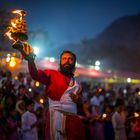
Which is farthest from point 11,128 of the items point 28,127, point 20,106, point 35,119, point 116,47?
point 116,47

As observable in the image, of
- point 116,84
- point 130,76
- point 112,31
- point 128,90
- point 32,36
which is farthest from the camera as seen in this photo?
point 112,31

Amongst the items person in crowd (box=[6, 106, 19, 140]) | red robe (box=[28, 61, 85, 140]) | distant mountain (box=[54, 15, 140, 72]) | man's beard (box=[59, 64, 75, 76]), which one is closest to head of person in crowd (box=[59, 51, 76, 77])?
man's beard (box=[59, 64, 75, 76])

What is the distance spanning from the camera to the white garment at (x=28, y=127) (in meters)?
9.61

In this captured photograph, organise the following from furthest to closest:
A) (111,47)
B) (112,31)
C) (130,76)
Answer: (112,31) < (111,47) < (130,76)

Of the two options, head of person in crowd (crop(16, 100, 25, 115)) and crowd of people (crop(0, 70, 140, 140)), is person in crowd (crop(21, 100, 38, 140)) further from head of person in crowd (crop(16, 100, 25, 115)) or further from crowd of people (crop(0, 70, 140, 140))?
head of person in crowd (crop(16, 100, 25, 115))

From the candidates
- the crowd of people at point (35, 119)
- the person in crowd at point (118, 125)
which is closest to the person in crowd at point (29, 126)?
the crowd of people at point (35, 119)

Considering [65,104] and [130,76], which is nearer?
[65,104]

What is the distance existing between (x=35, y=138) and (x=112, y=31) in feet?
161

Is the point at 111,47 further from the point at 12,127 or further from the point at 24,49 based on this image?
the point at 24,49

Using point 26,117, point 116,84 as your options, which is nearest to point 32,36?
point 116,84

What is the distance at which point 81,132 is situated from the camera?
564 centimetres

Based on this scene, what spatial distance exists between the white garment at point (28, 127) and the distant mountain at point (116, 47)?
3053 cm

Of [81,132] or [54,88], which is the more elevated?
[54,88]

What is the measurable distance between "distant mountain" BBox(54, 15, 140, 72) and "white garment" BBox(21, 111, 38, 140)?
100ft
